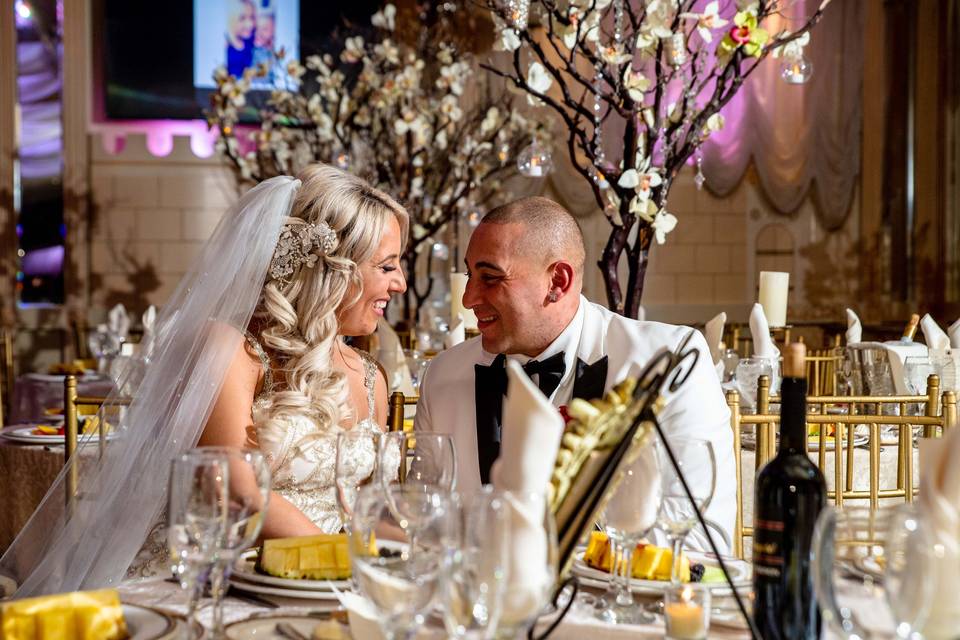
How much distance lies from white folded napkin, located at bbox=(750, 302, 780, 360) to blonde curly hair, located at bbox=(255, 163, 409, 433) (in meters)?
2.07

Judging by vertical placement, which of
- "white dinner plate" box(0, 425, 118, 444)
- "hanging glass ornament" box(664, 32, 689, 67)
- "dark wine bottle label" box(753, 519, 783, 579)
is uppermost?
"hanging glass ornament" box(664, 32, 689, 67)

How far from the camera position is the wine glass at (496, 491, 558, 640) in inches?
46.3

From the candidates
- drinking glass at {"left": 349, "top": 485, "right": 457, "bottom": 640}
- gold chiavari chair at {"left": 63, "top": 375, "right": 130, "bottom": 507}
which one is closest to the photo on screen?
gold chiavari chair at {"left": 63, "top": 375, "right": 130, "bottom": 507}

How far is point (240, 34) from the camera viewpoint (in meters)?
9.77

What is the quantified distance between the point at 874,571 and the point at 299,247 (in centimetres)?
206

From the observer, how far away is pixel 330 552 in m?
1.68

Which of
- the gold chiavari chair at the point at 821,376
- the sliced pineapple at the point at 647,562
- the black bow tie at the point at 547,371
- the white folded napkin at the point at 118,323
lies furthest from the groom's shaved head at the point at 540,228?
the white folded napkin at the point at 118,323

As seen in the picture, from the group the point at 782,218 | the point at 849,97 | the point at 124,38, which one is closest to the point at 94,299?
the point at 124,38

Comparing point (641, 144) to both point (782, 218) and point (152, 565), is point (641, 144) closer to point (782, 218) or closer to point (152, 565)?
point (152, 565)

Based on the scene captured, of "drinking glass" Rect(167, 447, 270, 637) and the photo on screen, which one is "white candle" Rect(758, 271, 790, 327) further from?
the photo on screen

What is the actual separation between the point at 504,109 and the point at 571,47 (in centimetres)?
573

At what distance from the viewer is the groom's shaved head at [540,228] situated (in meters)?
2.91

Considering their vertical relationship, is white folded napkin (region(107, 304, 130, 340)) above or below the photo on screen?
below

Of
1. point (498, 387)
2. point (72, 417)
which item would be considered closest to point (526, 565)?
point (498, 387)
